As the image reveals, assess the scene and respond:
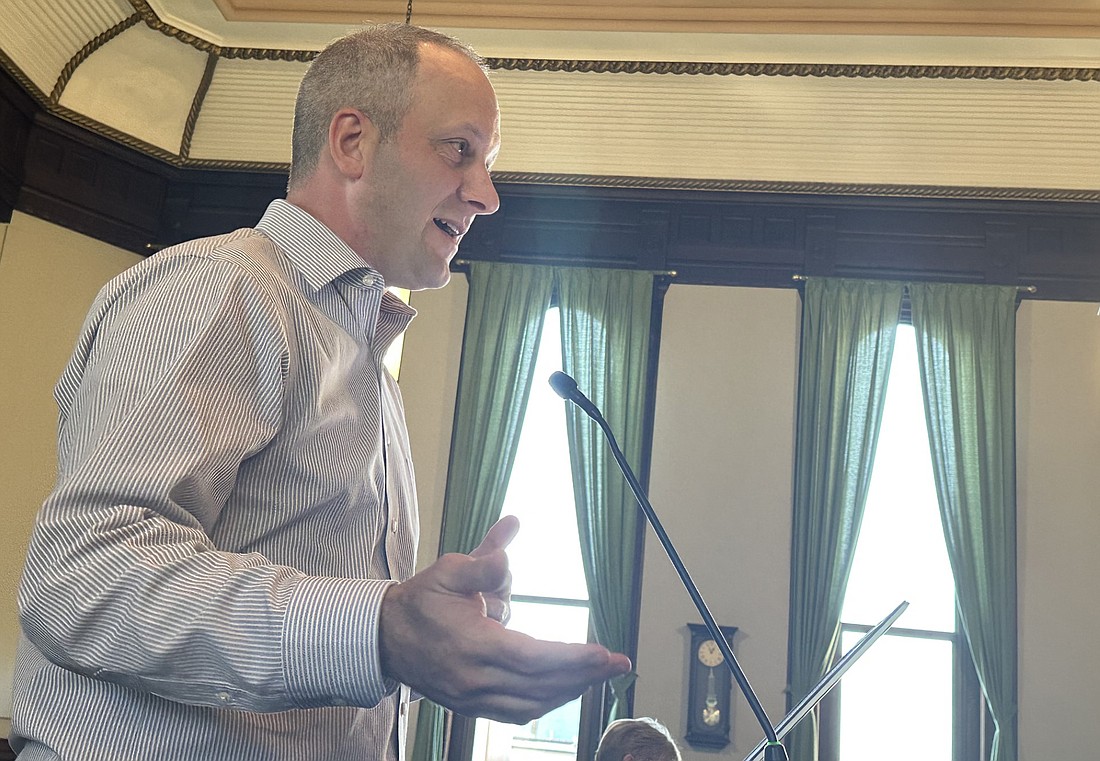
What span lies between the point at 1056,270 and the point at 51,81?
22.2 feet

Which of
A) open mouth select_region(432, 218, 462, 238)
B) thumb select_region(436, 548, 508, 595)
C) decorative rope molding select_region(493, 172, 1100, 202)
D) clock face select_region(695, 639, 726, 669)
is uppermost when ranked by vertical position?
decorative rope molding select_region(493, 172, 1100, 202)

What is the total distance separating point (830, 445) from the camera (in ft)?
22.6

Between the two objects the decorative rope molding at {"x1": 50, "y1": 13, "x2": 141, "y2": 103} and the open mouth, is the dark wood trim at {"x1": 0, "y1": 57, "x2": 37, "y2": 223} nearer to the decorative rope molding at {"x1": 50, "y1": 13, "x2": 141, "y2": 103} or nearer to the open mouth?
the decorative rope molding at {"x1": 50, "y1": 13, "x2": 141, "y2": 103}

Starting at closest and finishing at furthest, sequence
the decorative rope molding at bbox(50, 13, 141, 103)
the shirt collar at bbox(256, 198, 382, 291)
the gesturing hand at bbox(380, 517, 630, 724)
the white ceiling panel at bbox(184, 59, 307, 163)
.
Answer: the gesturing hand at bbox(380, 517, 630, 724), the shirt collar at bbox(256, 198, 382, 291), the decorative rope molding at bbox(50, 13, 141, 103), the white ceiling panel at bbox(184, 59, 307, 163)

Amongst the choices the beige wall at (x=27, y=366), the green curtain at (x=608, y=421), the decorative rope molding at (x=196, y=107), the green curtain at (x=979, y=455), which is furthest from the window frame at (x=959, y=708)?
the decorative rope molding at (x=196, y=107)

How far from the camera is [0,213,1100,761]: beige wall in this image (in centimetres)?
660

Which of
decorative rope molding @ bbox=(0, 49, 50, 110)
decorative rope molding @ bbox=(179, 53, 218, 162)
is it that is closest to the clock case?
decorative rope molding @ bbox=(179, 53, 218, 162)

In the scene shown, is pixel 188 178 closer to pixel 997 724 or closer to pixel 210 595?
pixel 997 724

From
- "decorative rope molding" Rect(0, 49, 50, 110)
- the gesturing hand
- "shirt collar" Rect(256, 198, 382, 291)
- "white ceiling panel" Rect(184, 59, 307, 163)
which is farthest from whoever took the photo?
"white ceiling panel" Rect(184, 59, 307, 163)

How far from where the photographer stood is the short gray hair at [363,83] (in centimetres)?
139

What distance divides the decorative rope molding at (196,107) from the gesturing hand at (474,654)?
305 inches

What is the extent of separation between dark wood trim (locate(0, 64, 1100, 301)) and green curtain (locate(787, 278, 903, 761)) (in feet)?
1.06

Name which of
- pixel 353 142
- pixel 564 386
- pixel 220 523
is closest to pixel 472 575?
pixel 220 523

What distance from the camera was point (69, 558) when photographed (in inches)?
34.9
